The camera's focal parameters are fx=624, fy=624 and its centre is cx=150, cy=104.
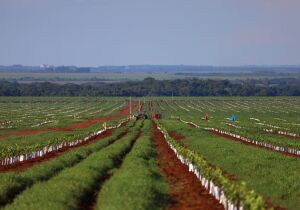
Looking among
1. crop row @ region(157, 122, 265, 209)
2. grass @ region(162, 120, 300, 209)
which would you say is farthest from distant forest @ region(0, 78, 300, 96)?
crop row @ region(157, 122, 265, 209)

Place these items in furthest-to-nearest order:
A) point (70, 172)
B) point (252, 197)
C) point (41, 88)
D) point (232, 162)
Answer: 1. point (41, 88)
2. point (232, 162)
3. point (70, 172)
4. point (252, 197)

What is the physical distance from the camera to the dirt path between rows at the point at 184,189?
53.8 feet

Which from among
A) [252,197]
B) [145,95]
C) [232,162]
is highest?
[252,197]

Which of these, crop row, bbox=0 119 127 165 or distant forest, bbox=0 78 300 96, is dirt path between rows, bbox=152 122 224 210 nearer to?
crop row, bbox=0 119 127 165

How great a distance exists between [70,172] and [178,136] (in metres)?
26.0

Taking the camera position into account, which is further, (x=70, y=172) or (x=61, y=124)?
(x=61, y=124)

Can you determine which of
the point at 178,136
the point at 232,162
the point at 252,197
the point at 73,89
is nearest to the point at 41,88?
the point at 73,89

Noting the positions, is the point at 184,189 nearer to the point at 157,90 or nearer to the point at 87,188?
the point at 87,188

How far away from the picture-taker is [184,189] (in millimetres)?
19312

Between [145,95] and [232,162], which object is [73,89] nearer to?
[145,95]

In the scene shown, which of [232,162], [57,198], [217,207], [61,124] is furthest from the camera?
[61,124]

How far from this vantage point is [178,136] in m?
45.6

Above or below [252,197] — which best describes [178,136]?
below

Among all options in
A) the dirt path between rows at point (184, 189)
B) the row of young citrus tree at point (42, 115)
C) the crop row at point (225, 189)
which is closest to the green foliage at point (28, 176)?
the dirt path between rows at point (184, 189)
